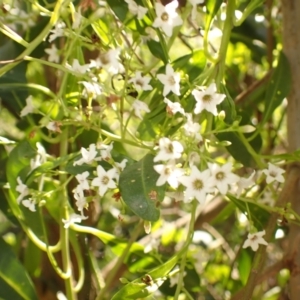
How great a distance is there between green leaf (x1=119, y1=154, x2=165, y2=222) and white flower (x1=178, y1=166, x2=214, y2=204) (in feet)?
0.14

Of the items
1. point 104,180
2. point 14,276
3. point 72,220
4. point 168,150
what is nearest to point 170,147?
point 168,150

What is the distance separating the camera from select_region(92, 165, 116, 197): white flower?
0.65m

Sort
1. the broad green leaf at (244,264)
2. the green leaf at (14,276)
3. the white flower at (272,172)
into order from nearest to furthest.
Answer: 1. the white flower at (272,172)
2. the green leaf at (14,276)
3. the broad green leaf at (244,264)

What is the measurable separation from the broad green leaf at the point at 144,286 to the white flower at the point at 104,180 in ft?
0.36

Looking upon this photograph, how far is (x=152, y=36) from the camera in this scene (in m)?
0.76

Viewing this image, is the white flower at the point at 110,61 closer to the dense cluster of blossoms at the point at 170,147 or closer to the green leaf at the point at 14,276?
the dense cluster of blossoms at the point at 170,147

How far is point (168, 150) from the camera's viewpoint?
0.59 meters

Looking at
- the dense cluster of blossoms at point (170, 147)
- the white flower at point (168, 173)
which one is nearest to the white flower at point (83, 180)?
the dense cluster of blossoms at point (170, 147)

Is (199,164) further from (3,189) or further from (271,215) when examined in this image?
(3,189)

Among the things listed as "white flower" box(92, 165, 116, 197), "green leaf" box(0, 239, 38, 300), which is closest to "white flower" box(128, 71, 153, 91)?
"white flower" box(92, 165, 116, 197)

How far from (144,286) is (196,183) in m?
0.15

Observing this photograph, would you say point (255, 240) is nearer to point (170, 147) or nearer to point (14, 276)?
point (170, 147)

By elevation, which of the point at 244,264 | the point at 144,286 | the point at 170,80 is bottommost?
the point at 244,264

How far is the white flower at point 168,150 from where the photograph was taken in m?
0.58
